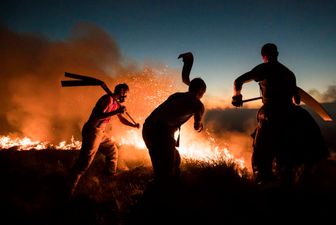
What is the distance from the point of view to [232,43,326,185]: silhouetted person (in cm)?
389

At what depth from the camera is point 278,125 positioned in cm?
404

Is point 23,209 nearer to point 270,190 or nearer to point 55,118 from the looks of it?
point 270,190

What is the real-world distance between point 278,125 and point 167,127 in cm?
179

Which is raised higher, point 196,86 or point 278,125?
point 196,86

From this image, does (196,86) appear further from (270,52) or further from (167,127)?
(270,52)

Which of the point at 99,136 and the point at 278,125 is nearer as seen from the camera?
the point at 278,125

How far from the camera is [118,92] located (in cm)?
648

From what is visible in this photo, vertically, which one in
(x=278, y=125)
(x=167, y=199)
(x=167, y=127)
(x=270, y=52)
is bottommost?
(x=167, y=199)

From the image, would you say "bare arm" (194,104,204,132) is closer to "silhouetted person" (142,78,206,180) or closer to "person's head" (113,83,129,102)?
"silhouetted person" (142,78,206,180)

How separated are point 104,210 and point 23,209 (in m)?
1.72

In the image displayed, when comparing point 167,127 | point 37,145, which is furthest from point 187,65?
point 37,145

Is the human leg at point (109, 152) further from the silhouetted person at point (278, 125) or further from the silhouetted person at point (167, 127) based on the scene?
the silhouetted person at point (278, 125)

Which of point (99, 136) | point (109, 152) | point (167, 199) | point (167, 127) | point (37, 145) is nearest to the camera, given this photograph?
point (167, 199)

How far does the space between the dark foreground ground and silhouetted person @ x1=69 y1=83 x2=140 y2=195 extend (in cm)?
53
